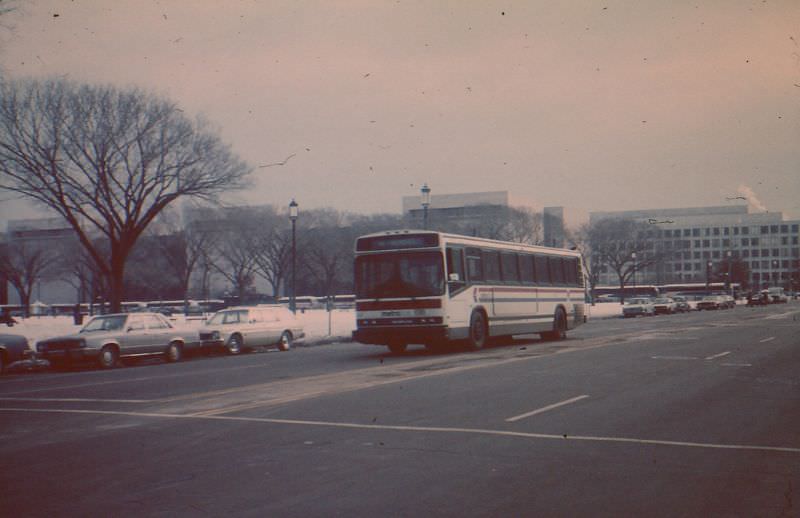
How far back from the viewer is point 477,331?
24.8 meters

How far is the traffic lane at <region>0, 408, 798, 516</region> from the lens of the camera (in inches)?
262

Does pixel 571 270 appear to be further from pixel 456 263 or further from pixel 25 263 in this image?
pixel 25 263

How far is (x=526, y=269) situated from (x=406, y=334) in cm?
690

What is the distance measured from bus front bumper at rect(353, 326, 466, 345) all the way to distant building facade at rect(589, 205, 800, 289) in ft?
358

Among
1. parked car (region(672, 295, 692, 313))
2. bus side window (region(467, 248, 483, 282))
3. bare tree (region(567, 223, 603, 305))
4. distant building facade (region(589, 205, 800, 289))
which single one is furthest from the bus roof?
distant building facade (region(589, 205, 800, 289))

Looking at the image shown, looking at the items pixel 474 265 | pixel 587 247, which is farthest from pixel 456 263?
pixel 587 247

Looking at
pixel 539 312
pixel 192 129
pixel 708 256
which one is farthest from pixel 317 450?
pixel 708 256

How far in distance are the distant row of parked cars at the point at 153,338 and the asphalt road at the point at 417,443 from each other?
4899 mm

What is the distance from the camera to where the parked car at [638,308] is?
60.6 m

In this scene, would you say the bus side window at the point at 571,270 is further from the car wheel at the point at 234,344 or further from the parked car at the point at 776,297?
the parked car at the point at 776,297

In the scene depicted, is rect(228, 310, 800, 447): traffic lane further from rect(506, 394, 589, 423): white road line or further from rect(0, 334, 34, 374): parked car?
rect(0, 334, 34, 374): parked car

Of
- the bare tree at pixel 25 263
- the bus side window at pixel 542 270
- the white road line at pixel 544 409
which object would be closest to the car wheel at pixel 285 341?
the bus side window at pixel 542 270

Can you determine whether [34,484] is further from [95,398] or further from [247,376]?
[247,376]

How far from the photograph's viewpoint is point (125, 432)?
1054cm
